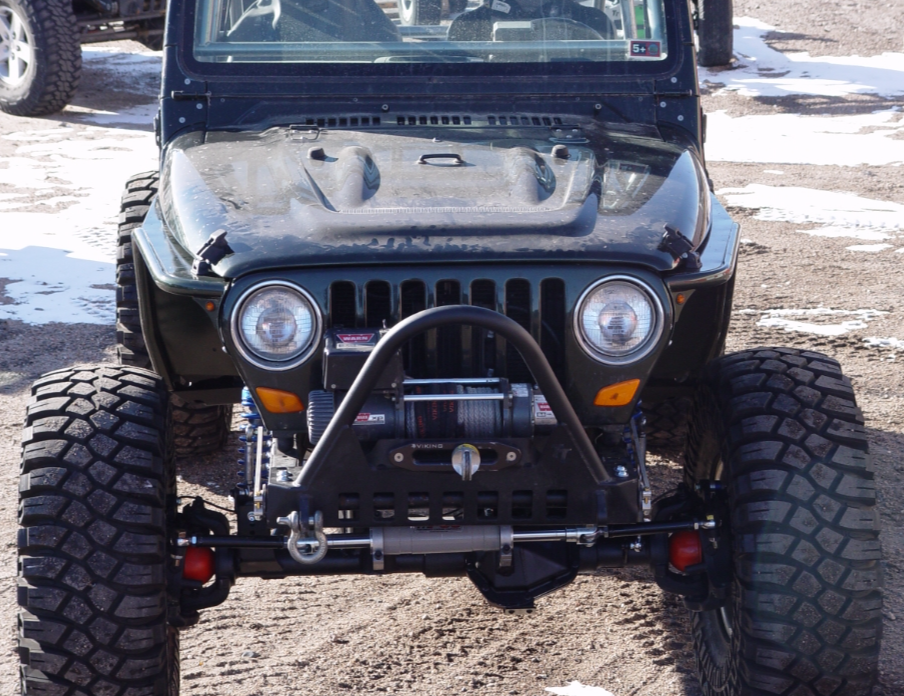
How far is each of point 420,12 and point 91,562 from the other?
1992 mm

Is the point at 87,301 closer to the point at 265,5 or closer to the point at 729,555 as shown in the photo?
the point at 265,5

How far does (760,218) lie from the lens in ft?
24.5

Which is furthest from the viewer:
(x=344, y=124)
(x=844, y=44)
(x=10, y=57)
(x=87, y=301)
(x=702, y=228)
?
(x=844, y=44)

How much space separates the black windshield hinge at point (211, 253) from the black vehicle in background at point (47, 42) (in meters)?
8.06

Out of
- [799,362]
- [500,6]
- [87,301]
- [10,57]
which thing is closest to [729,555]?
[799,362]

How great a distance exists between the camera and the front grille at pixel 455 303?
2383 millimetres

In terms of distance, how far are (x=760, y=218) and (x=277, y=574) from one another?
5.62 metres

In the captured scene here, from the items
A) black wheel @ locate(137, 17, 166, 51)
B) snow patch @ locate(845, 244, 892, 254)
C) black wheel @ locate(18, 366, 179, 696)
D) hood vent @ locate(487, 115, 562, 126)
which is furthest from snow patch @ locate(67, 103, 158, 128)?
black wheel @ locate(18, 366, 179, 696)

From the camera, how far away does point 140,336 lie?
140 inches

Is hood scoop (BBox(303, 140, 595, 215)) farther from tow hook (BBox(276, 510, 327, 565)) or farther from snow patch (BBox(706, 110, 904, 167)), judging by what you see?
snow patch (BBox(706, 110, 904, 167))

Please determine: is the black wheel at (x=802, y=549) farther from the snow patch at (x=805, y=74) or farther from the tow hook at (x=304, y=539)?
the snow patch at (x=805, y=74)

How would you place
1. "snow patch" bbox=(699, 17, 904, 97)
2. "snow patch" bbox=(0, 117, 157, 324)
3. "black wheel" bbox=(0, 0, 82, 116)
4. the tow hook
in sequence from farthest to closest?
1. "snow patch" bbox=(699, 17, 904, 97)
2. "black wheel" bbox=(0, 0, 82, 116)
3. "snow patch" bbox=(0, 117, 157, 324)
4. the tow hook

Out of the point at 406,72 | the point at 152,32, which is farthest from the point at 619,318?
the point at 152,32

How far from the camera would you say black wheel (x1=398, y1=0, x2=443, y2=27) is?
11.5 feet
